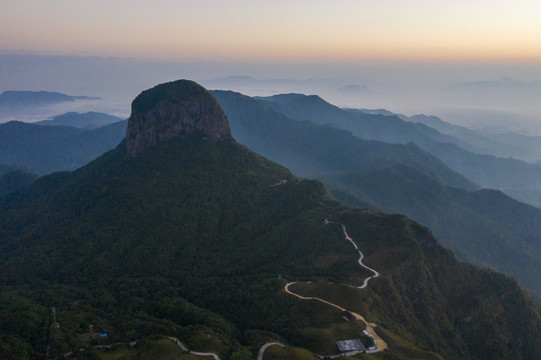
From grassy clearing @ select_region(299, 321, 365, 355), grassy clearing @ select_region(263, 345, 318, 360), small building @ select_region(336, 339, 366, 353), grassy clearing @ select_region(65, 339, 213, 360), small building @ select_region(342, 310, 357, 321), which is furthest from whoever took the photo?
small building @ select_region(342, 310, 357, 321)

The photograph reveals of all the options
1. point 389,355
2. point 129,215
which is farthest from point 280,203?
point 389,355

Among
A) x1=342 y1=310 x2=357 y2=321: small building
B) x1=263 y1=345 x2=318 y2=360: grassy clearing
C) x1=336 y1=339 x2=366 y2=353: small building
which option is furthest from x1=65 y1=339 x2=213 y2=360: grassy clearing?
x1=342 y1=310 x2=357 y2=321: small building

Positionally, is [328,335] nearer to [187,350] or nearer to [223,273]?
[187,350]

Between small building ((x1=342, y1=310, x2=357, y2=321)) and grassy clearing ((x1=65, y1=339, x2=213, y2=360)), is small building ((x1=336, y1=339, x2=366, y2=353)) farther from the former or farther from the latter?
grassy clearing ((x1=65, y1=339, x2=213, y2=360))

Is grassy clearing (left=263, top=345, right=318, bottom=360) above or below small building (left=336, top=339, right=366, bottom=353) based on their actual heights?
above

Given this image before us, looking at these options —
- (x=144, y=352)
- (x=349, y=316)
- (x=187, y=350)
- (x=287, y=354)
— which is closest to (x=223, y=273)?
(x=187, y=350)

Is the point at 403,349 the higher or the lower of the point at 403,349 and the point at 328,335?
the lower

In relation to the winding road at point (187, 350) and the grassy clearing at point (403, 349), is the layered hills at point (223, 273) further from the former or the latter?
the winding road at point (187, 350)
